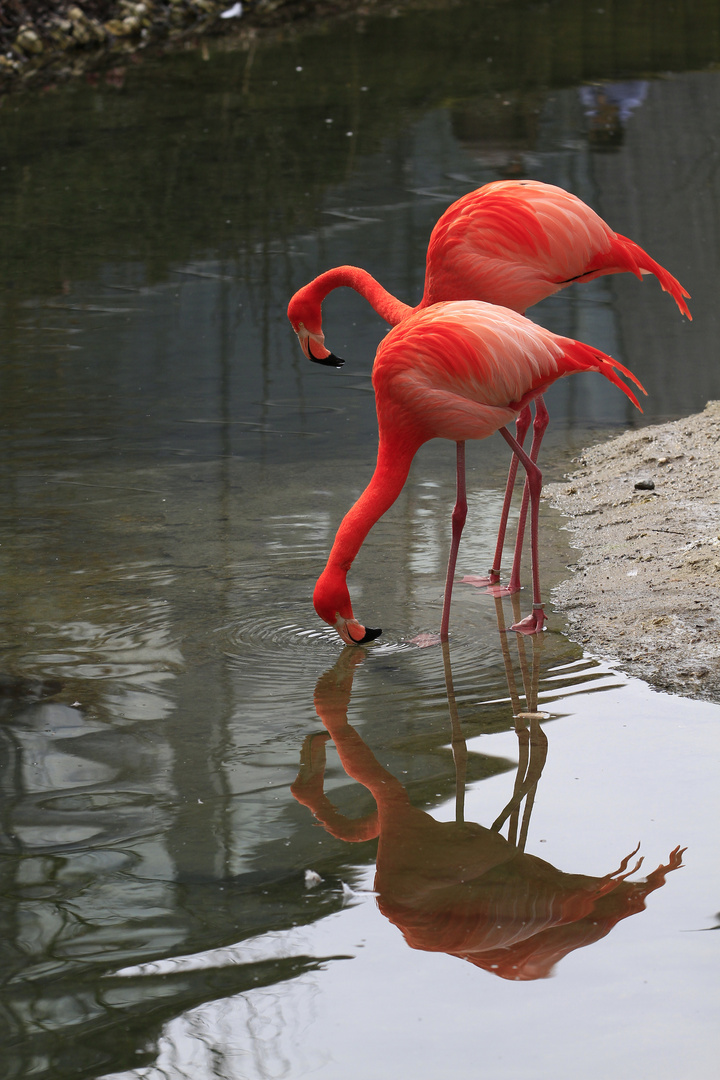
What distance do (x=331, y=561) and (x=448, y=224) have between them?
4.82 ft

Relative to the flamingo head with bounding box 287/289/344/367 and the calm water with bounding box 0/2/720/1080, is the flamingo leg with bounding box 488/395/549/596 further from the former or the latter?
the flamingo head with bounding box 287/289/344/367

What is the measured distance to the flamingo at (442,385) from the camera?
3885 mm

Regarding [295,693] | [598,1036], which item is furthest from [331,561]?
[598,1036]

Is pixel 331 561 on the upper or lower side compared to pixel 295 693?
upper

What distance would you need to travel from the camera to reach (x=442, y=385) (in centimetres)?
393

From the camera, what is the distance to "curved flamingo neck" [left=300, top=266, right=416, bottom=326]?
457 cm

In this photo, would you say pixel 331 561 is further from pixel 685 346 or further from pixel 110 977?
pixel 685 346

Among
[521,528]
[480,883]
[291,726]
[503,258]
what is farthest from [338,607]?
[503,258]

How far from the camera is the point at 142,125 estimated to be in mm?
12492

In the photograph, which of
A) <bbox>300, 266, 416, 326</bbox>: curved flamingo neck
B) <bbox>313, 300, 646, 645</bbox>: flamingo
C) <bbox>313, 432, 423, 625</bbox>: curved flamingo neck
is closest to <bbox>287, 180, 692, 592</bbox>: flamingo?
<bbox>300, 266, 416, 326</bbox>: curved flamingo neck

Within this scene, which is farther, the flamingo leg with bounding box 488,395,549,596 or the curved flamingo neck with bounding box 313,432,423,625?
the flamingo leg with bounding box 488,395,549,596

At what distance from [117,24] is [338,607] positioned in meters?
15.4

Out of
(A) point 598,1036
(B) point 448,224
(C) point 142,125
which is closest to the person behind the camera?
(A) point 598,1036

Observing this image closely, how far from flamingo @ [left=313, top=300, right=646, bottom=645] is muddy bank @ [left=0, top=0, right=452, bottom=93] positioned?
12247 mm
